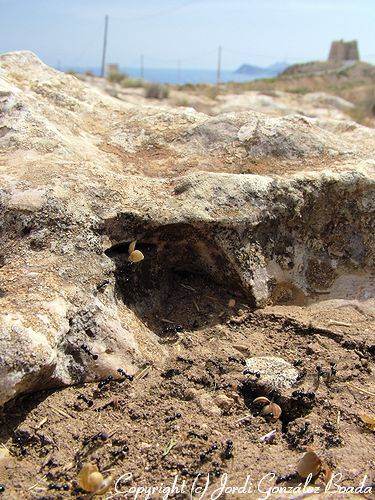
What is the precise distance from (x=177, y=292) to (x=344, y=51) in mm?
54493

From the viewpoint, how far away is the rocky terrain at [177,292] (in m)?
3.22

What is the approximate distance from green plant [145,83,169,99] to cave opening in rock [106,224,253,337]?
2595cm

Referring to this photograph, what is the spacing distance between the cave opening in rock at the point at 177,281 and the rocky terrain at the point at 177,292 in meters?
0.01

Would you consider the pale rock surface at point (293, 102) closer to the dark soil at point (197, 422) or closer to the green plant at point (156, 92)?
the green plant at point (156, 92)

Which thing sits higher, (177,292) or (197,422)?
(177,292)

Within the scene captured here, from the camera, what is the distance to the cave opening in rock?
13.8ft

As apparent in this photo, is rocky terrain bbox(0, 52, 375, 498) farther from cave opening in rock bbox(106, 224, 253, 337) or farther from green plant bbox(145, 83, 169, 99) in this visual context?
green plant bbox(145, 83, 169, 99)

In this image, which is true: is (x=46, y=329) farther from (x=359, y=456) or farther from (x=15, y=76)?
(x=15, y=76)

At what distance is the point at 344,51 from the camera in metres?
53.7

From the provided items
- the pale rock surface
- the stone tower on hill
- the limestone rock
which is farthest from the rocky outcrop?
the stone tower on hill

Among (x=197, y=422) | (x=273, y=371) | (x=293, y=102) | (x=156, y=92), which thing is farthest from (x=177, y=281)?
(x=156, y=92)

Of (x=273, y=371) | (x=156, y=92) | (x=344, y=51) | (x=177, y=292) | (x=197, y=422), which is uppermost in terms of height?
(x=344, y=51)

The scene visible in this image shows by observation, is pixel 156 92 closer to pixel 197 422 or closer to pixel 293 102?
pixel 293 102

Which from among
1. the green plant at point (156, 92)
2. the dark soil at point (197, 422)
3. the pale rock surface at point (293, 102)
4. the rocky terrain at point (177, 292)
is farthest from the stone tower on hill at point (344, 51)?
the dark soil at point (197, 422)
